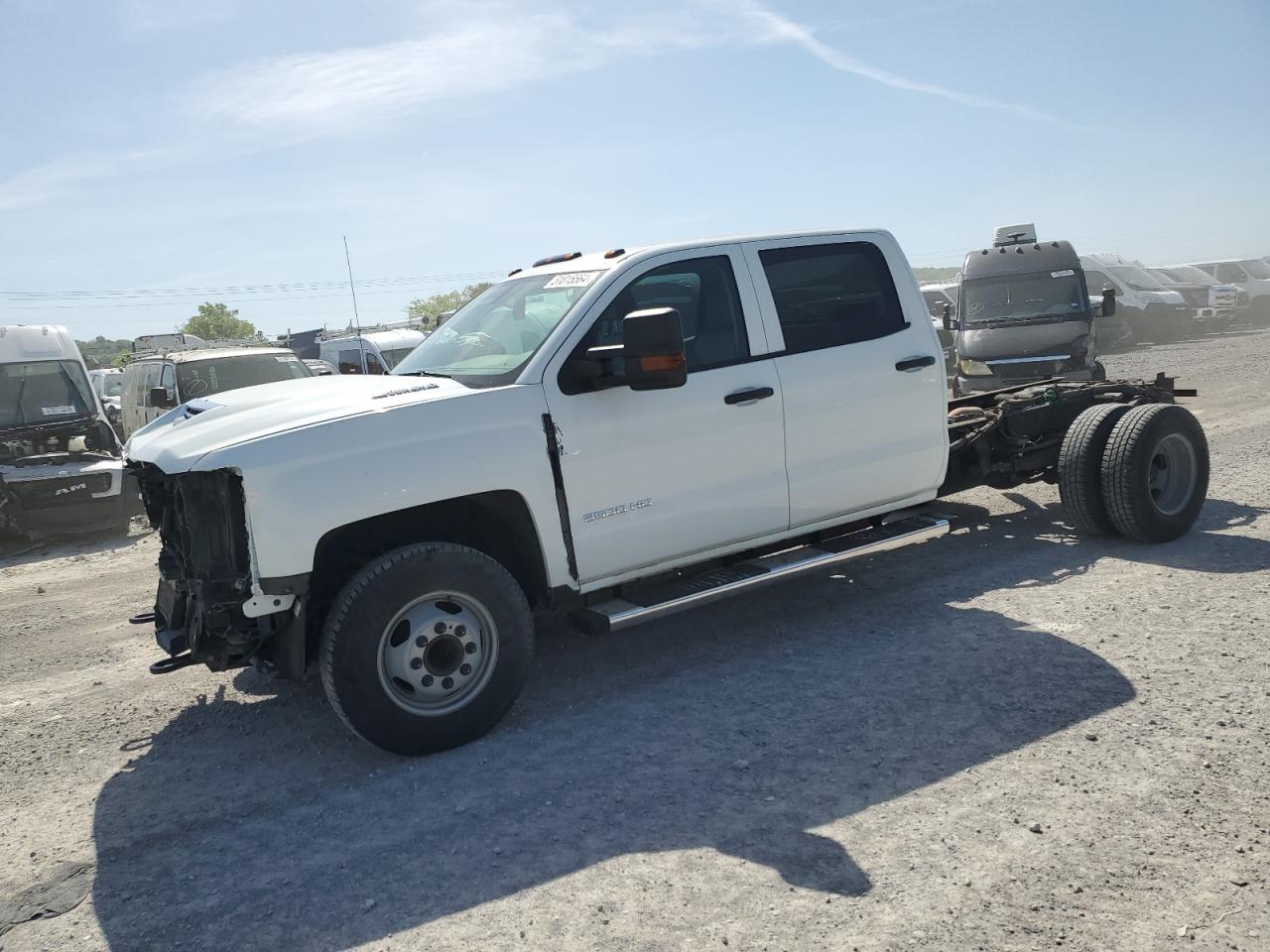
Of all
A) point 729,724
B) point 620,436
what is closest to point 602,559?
point 620,436

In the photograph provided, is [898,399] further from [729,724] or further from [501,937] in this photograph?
[501,937]

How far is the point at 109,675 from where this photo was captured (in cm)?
605

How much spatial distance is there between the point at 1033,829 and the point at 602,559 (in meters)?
2.19

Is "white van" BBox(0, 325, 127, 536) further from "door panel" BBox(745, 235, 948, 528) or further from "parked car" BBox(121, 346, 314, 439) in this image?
"door panel" BBox(745, 235, 948, 528)

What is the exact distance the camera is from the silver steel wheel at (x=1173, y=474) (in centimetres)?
718

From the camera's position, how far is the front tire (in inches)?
168

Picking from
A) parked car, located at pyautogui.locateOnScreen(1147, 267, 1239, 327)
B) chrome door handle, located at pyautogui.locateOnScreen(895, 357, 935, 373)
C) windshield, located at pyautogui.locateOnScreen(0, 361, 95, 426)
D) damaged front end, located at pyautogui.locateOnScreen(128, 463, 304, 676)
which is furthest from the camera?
parked car, located at pyautogui.locateOnScreen(1147, 267, 1239, 327)

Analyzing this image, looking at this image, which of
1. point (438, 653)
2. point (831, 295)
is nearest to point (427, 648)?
point (438, 653)

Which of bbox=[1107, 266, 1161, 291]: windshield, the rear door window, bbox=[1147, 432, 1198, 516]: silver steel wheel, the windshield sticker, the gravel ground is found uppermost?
bbox=[1107, 266, 1161, 291]: windshield

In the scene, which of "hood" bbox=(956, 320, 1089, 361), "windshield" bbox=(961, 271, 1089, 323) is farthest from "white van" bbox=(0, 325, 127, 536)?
"windshield" bbox=(961, 271, 1089, 323)

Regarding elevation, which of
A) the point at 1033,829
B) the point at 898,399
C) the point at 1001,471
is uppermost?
the point at 898,399

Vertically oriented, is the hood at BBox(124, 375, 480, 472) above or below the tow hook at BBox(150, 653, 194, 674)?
above

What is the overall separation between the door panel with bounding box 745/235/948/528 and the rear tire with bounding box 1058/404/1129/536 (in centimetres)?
133

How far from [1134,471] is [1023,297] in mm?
9418
